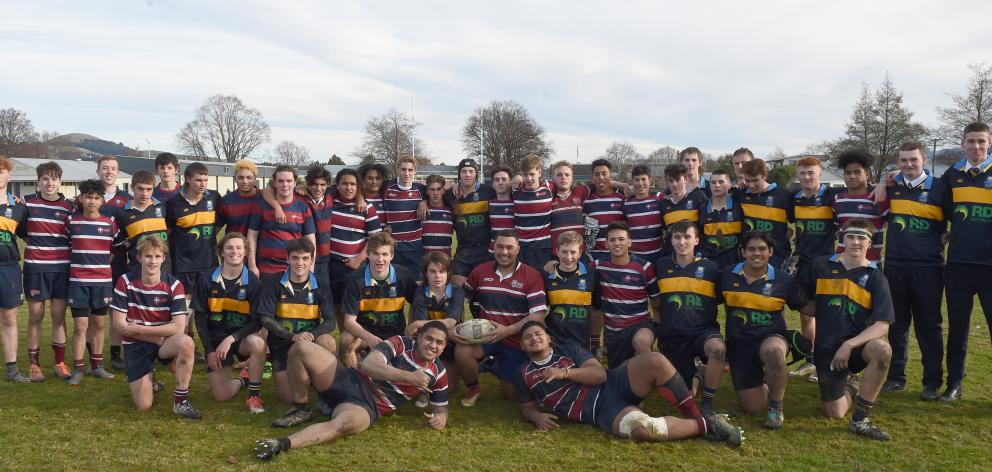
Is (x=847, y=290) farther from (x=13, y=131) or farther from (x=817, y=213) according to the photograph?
(x=13, y=131)

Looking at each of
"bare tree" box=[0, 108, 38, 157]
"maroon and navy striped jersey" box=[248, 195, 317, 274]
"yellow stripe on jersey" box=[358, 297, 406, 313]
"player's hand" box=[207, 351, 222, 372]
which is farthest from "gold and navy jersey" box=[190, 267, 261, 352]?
"bare tree" box=[0, 108, 38, 157]

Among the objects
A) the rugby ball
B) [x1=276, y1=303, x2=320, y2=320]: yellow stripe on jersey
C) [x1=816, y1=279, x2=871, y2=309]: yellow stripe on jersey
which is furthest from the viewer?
[x1=276, y1=303, x2=320, y2=320]: yellow stripe on jersey

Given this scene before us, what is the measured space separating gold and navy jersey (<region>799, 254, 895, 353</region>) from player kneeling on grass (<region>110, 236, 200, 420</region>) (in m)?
4.77

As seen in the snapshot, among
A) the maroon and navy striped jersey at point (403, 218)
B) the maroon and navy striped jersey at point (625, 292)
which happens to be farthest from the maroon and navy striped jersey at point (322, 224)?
the maroon and navy striped jersey at point (625, 292)

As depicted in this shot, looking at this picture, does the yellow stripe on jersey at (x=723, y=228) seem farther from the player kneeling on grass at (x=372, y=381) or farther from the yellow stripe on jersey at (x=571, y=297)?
the player kneeling on grass at (x=372, y=381)

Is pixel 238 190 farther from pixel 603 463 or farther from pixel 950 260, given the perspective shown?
pixel 950 260

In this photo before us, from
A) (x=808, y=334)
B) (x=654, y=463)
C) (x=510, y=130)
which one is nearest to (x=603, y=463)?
(x=654, y=463)

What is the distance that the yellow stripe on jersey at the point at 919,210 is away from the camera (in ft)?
16.9

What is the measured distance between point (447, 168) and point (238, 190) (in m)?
79.5

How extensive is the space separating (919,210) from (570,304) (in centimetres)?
295

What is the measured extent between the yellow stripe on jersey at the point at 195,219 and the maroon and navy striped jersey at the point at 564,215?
3.33m

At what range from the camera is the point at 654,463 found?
386 cm

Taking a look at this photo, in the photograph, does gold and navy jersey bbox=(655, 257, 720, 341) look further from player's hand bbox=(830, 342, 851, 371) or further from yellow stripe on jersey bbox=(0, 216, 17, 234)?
yellow stripe on jersey bbox=(0, 216, 17, 234)

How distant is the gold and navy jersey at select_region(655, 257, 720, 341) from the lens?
4945 millimetres
